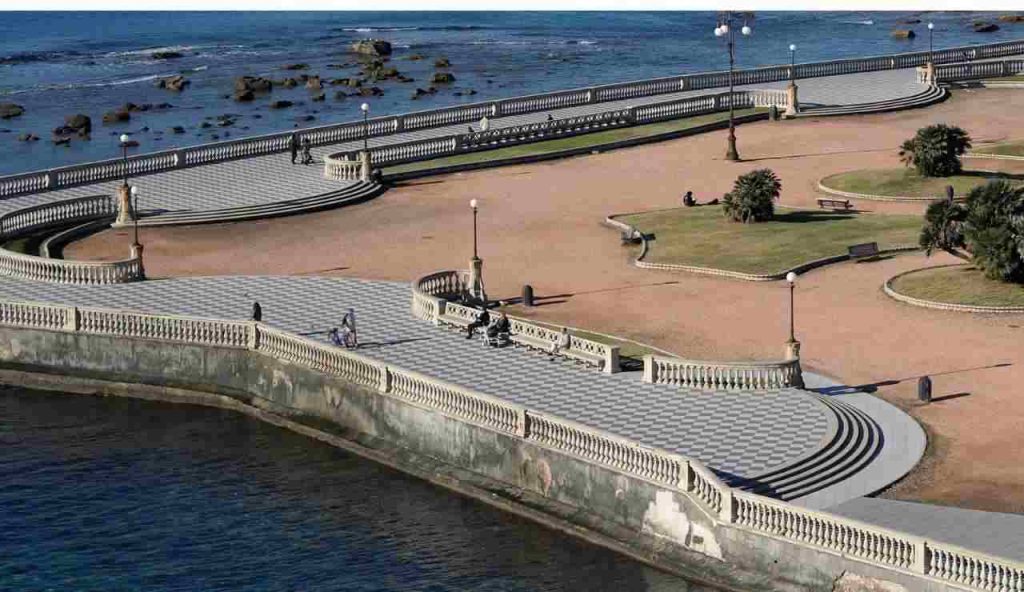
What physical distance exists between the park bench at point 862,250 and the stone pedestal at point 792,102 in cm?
3154

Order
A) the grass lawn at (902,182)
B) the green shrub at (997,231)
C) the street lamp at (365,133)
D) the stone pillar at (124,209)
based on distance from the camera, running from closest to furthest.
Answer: the green shrub at (997,231)
the stone pillar at (124,209)
the grass lawn at (902,182)
the street lamp at (365,133)

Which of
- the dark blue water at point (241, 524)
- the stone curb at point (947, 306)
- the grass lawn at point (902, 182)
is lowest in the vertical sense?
the dark blue water at point (241, 524)

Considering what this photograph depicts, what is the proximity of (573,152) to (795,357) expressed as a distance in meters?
39.7

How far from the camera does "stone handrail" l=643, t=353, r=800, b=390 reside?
170ft

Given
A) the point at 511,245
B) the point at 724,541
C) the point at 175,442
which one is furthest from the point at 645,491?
the point at 511,245

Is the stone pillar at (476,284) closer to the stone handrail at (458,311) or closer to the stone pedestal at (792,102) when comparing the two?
the stone handrail at (458,311)

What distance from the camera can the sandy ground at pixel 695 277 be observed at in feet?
→ 168

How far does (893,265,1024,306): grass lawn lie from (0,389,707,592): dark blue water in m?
20.2

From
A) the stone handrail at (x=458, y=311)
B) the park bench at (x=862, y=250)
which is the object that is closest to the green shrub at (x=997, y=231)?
the park bench at (x=862, y=250)

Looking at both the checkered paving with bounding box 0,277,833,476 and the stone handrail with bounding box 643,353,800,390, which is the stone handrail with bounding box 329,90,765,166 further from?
the stone handrail with bounding box 643,353,800,390

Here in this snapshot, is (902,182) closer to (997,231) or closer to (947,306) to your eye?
(997,231)

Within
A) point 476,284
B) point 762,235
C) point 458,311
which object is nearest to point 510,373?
point 458,311

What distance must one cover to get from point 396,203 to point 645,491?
37.6m

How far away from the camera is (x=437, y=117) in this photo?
97000 mm
